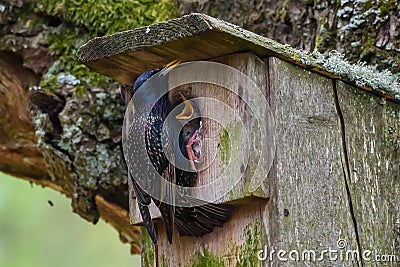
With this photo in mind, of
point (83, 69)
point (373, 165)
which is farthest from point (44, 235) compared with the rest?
point (373, 165)

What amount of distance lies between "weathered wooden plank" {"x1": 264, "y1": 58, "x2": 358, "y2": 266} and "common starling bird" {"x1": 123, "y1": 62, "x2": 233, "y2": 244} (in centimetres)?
16

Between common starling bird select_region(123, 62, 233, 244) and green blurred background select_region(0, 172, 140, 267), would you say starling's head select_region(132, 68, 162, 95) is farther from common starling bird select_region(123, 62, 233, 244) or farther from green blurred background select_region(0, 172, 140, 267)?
green blurred background select_region(0, 172, 140, 267)

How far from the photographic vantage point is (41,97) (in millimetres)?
2807

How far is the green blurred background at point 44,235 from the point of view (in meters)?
5.60

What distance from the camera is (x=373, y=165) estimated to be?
81.0 inches

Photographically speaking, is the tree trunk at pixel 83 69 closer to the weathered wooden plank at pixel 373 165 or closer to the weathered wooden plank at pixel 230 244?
the weathered wooden plank at pixel 373 165

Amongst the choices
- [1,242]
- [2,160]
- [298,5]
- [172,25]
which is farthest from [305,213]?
[1,242]

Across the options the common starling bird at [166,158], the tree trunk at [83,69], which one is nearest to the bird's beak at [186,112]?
the common starling bird at [166,158]

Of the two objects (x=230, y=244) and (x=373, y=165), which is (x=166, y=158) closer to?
(x=230, y=244)

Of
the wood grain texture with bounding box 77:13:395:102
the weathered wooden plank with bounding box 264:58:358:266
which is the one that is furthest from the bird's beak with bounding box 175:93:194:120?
the weathered wooden plank with bounding box 264:58:358:266

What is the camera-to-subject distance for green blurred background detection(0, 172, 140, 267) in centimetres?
560

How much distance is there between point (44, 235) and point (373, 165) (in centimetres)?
416

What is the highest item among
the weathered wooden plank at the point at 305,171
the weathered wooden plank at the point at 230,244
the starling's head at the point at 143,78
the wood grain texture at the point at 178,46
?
the wood grain texture at the point at 178,46

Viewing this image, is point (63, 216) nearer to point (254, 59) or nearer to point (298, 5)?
point (298, 5)
